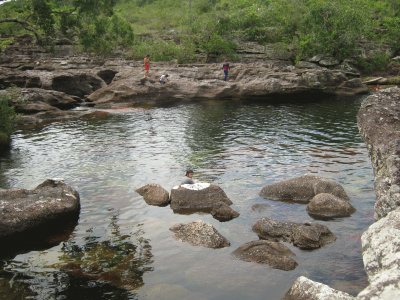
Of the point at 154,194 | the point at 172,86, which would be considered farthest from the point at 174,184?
the point at 172,86

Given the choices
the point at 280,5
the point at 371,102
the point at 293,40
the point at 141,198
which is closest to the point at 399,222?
the point at 371,102

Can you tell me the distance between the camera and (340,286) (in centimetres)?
1402

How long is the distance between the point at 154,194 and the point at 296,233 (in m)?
7.96

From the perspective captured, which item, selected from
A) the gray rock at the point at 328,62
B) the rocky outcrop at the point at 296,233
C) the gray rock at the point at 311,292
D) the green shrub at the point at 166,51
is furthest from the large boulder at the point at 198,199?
the green shrub at the point at 166,51

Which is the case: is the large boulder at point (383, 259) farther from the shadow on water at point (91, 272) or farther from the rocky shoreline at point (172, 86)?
Answer: the rocky shoreline at point (172, 86)

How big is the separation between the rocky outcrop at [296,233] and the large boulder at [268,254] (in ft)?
2.94

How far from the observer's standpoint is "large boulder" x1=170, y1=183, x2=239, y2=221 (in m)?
20.9

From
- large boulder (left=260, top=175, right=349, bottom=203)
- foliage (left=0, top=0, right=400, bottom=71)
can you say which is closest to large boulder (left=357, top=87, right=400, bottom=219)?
large boulder (left=260, top=175, right=349, bottom=203)

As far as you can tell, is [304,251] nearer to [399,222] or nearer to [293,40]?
[399,222]

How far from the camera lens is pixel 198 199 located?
21.3 metres

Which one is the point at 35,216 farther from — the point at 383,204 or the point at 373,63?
the point at 373,63

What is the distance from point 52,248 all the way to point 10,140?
21350 millimetres

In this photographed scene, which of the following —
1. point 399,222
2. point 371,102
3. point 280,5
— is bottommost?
point 399,222

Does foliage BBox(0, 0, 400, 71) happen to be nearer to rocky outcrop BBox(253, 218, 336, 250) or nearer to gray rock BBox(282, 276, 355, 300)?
rocky outcrop BBox(253, 218, 336, 250)
